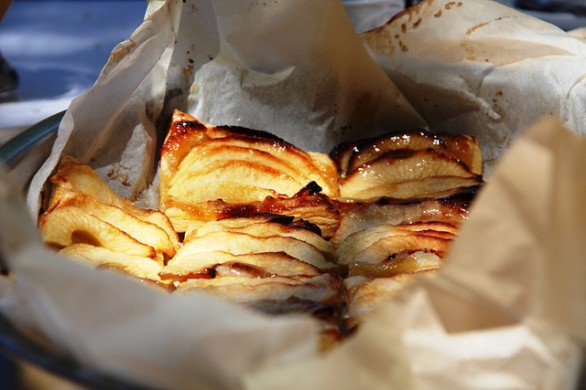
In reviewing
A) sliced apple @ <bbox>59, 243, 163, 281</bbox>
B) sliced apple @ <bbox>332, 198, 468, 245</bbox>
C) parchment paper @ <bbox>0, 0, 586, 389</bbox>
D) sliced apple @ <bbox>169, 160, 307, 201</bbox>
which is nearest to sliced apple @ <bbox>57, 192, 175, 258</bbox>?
sliced apple @ <bbox>59, 243, 163, 281</bbox>

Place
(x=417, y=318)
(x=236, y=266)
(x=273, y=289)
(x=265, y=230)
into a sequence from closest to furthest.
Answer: (x=417, y=318)
(x=273, y=289)
(x=236, y=266)
(x=265, y=230)

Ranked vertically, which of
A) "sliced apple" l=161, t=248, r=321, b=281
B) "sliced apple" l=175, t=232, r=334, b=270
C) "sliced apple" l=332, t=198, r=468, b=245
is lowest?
"sliced apple" l=332, t=198, r=468, b=245

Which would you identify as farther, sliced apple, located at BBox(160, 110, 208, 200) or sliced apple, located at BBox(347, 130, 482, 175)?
sliced apple, located at BBox(347, 130, 482, 175)

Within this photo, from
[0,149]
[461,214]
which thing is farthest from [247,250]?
[0,149]

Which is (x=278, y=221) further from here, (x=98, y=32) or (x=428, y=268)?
(x=98, y=32)

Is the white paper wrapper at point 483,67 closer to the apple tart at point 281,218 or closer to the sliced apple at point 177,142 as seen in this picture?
the apple tart at point 281,218

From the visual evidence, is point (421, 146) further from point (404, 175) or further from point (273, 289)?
point (273, 289)

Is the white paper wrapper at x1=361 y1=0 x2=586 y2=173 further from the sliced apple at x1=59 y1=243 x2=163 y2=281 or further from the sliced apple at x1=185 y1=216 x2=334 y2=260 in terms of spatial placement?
the sliced apple at x1=59 y1=243 x2=163 y2=281

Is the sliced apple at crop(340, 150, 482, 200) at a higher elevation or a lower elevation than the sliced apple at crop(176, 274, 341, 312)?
lower

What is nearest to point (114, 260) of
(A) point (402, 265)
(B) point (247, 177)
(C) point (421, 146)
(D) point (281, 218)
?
(D) point (281, 218)
